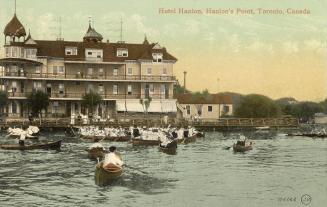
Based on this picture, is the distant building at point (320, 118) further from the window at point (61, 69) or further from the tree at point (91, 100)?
the tree at point (91, 100)

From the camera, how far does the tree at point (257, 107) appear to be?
7406cm

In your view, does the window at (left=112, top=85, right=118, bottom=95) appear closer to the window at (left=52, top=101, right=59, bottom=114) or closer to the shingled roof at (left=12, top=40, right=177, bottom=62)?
the shingled roof at (left=12, top=40, right=177, bottom=62)

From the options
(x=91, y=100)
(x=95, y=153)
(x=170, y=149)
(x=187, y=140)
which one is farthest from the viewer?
(x=91, y=100)

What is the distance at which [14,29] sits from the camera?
2184 inches

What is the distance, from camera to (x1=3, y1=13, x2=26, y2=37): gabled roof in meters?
55.0

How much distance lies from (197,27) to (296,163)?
960cm

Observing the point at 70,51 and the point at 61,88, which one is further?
the point at 70,51

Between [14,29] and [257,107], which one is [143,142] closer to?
[14,29]

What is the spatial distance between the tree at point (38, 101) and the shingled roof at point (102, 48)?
8.40 m

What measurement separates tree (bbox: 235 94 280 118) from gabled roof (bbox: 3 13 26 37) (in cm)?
2716

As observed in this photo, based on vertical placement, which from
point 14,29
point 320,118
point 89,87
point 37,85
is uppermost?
point 14,29

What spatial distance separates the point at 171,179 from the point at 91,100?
32.0m

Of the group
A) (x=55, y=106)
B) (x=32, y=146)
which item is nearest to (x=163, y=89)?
(x=55, y=106)

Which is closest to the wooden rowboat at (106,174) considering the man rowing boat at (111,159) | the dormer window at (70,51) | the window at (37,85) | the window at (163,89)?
the man rowing boat at (111,159)
